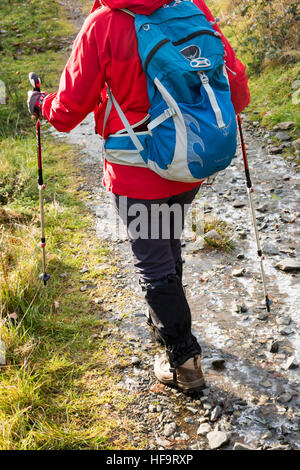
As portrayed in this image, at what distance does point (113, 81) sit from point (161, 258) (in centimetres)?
114

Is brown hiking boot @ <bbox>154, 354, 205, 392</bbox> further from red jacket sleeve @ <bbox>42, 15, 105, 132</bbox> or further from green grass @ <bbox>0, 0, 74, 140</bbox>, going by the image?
green grass @ <bbox>0, 0, 74, 140</bbox>

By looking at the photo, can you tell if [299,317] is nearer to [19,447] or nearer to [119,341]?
[119,341]

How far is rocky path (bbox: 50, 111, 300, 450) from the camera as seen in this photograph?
2982mm

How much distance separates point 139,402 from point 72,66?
2319 millimetres

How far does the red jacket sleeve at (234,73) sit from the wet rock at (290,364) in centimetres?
191

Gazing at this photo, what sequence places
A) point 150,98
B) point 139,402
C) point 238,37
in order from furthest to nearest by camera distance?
point 238,37 < point 139,402 < point 150,98

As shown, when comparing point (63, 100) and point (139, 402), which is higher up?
point (63, 100)

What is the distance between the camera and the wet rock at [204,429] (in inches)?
116

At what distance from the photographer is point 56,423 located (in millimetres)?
3033

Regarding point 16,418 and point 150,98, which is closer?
point 150,98

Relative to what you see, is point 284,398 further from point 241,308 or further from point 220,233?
point 220,233

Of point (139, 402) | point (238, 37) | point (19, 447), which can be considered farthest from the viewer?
point (238, 37)
